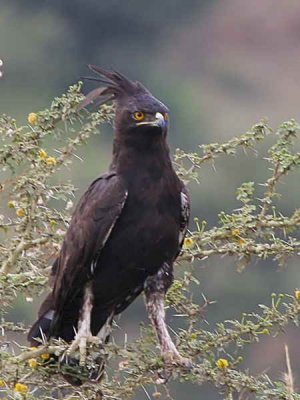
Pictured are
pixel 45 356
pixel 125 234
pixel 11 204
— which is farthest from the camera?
pixel 125 234

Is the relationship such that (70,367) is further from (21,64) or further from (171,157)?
(21,64)

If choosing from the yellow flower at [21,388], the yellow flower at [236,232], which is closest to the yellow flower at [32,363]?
the yellow flower at [21,388]

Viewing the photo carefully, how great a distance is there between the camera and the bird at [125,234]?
605 centimetres

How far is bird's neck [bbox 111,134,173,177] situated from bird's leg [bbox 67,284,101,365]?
0.50 meters

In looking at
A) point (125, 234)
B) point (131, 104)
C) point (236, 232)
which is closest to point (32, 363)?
point (125, 234)

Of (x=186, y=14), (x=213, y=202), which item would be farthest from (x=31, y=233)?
(x=186, y=14)

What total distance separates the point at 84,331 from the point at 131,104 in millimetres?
932

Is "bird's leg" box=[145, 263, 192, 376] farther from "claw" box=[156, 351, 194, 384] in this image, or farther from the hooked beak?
the hooked beak

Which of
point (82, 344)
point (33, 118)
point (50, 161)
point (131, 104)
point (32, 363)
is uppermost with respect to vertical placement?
point (131, 104)

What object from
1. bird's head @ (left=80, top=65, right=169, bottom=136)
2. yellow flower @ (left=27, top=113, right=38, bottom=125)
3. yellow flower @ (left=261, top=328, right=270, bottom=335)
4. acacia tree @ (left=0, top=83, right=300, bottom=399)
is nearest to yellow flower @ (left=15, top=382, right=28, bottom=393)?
acacia tree @ (left=0, top=83, right=300, bottom=399)

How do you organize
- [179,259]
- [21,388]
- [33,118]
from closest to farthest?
1. [21,388]
2. [33,118]
3. [179,259]

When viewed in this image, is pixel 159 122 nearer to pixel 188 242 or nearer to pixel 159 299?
pixel 188 242

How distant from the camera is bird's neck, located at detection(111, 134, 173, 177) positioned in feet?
20.3

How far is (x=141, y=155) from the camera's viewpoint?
244 inches
